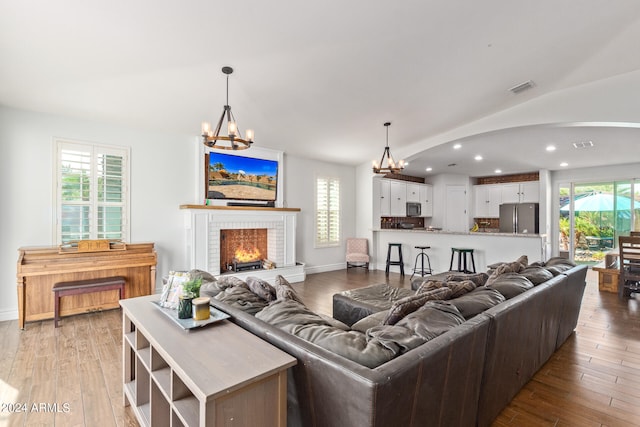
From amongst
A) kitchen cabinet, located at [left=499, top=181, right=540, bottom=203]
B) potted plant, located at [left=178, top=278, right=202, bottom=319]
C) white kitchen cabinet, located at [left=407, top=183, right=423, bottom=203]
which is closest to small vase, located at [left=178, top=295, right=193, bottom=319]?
potted plant, located at [left=178, top=278, right=202, bottom=319]

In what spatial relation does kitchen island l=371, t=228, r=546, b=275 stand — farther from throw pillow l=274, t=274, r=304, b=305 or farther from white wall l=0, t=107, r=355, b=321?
throw pillow l=274, t=274, r=304, b=305

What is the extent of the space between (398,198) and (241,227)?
4.59m

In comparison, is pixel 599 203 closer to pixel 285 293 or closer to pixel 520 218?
pixel 520 218

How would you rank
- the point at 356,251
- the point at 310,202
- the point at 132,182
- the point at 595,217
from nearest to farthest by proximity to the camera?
1. the point at 132,182
2. the point at 310,202
3. the point at 356,251
4. the point at 595,217

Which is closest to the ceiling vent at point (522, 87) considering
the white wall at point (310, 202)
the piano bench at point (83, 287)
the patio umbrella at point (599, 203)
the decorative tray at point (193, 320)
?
the white wall at point (310, 202)

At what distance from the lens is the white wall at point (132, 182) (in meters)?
3.81

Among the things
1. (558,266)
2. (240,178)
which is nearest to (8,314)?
(240,178)

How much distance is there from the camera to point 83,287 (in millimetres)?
3691

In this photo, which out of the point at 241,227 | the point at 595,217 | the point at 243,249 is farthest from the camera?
the point at 595,217

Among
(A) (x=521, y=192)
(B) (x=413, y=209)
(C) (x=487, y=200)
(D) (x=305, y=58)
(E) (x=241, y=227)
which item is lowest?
(E) (x=241, y=227)

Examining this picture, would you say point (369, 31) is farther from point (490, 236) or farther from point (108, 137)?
point (490, 236)

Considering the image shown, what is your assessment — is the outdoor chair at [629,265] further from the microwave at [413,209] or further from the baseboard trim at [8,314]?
the baseboard trim at [8,314]

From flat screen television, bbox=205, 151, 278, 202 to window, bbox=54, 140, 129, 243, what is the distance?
50.3 inches

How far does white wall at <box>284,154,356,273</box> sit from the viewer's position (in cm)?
652
